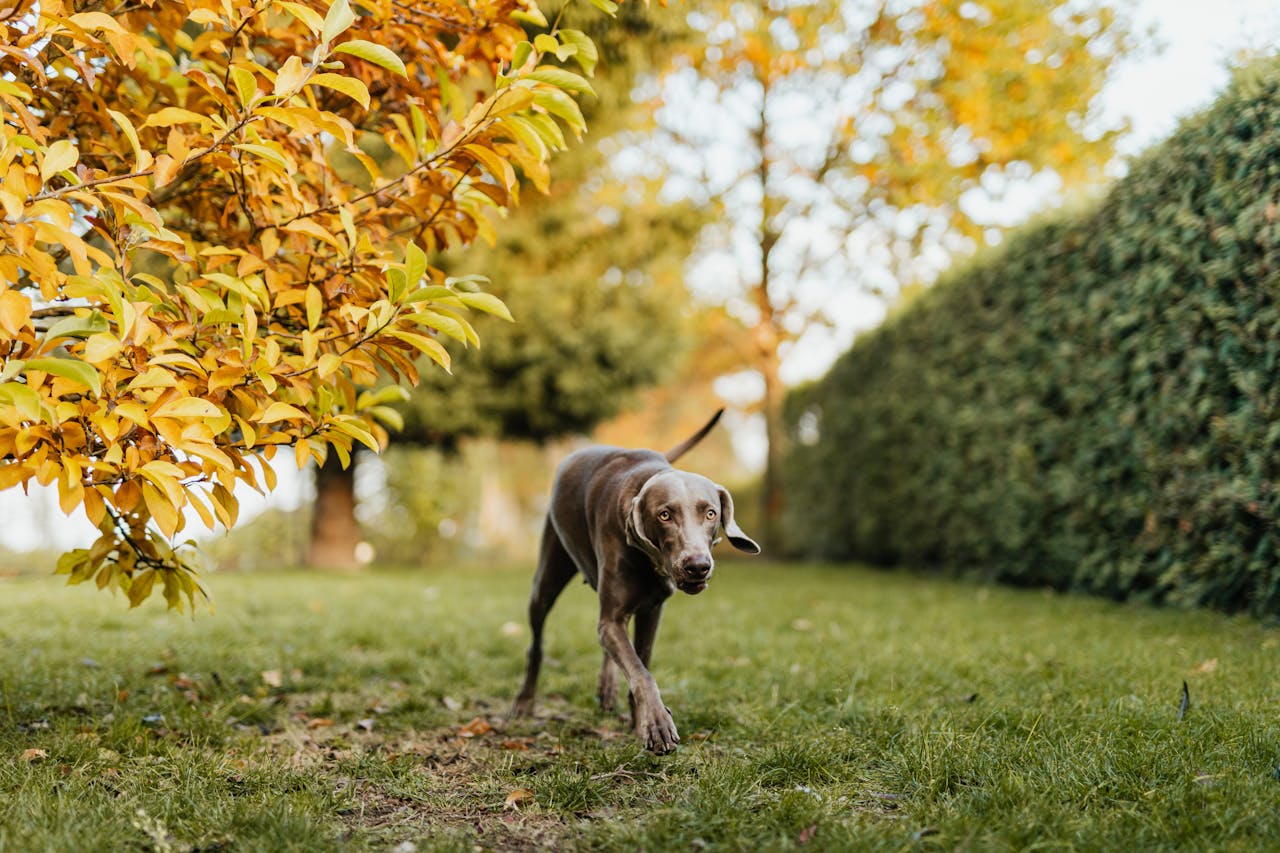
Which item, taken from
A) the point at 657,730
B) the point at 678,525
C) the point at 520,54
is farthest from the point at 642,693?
the point at 520,54

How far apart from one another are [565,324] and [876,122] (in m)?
6.33

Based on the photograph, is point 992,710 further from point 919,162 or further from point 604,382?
point 919,162

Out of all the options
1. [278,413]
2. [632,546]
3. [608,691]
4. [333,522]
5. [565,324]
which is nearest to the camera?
[278,413]

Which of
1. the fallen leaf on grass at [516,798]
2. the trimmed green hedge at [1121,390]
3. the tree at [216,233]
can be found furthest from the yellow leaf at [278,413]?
the trimmed green hedge at [1121,390]

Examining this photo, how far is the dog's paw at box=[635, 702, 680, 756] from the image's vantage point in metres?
2.60

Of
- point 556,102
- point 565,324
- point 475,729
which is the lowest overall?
point 475,729

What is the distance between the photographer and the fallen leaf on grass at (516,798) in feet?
8.14

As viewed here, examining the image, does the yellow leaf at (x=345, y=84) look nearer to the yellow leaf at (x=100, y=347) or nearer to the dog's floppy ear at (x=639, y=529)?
the yellow leaf at (x=100, y=347)

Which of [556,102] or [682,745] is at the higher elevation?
[556,102]

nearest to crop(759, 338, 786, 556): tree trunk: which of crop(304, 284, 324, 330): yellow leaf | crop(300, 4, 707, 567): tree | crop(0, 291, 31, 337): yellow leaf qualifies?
crop(300, 4, 707, 567): tree

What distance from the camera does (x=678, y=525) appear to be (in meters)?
2.69

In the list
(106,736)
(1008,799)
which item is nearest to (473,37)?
(106,736)

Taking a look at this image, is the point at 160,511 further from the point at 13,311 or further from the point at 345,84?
the point at 345,84

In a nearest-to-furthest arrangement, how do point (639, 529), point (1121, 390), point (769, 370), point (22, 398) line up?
point (22, 398) < point (639, 529) < point (1121, 390) < point (769, 370)
